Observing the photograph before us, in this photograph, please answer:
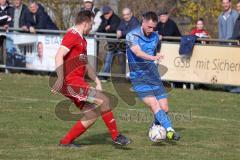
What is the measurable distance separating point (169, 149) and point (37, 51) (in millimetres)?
10536

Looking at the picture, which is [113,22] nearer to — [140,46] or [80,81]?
[140,46]

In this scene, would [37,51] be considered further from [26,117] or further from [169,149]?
[169,149]

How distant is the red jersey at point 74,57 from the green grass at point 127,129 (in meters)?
0.95

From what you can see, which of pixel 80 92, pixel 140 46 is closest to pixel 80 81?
pixel 80 92

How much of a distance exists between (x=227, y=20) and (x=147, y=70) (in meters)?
7.36

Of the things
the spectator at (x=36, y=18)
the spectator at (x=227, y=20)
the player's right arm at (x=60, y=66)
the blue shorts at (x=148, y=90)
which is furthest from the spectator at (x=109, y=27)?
the player's right arm at (x=60, y=66)

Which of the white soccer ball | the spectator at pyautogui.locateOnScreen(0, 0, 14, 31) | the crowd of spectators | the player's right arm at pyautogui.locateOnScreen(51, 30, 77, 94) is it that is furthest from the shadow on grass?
the spectator at pyautogui.locateOnScreen(0, 0, 14, 31)

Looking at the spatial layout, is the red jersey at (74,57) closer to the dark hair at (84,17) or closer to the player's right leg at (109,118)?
the dark hair at (84,17)

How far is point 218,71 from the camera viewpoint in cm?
1716

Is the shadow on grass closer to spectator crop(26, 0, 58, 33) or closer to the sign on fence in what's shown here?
the sign on fence

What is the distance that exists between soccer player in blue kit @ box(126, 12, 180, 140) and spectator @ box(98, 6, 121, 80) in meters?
7.97

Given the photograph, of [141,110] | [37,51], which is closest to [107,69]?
[37,51]

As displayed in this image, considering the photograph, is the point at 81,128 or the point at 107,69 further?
the point at 107,69

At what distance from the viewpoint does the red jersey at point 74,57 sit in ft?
31.7
